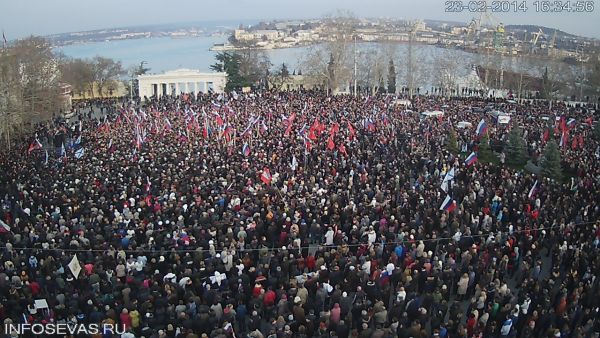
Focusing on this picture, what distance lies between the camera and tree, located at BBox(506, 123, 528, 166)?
71.5ft

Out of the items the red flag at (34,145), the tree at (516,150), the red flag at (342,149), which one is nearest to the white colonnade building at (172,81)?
the red flag at (34,145)

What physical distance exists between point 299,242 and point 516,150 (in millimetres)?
13491

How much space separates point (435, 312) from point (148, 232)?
268 inches

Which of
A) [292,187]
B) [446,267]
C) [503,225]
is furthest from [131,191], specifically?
[503,225]

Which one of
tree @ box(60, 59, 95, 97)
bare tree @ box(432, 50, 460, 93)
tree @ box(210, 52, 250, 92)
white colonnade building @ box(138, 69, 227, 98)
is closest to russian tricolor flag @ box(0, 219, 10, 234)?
tree @ box(210, 52, 250, 92)

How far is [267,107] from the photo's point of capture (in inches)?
1254

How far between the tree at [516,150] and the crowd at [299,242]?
0.44 meters

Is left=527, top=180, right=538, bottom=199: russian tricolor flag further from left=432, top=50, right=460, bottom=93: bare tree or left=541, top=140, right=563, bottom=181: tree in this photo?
left=432, top=50, right=460, bottom=93: bare tree

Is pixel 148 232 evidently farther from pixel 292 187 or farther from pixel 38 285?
pixel 292 187

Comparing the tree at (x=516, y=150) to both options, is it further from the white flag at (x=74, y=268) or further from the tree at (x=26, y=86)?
the tree at (x=26, y=86)

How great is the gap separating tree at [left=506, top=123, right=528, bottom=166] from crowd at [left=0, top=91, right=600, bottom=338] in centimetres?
44

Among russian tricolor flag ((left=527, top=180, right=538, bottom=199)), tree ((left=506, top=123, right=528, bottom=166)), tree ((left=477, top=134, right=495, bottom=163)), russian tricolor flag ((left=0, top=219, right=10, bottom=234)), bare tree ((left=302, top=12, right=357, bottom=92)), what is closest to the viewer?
russian tricolor flag ((left=0, top=219, right=10, bottom=234))

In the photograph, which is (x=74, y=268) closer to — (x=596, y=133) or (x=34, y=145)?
(x=34, y=145)

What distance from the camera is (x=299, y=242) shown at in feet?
39.6
